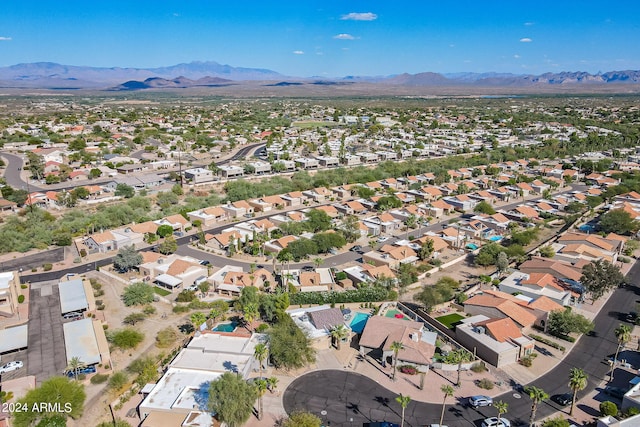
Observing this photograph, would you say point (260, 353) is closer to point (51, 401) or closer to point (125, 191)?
point (51, 401)

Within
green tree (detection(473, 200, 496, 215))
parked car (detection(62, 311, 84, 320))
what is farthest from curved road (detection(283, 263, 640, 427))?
green tree (detection(473, 200, 496, 215))

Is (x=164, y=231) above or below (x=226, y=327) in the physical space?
above

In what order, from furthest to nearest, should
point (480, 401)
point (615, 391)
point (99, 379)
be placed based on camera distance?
point (99, 379)
point (615, 391)
point (480, 401)

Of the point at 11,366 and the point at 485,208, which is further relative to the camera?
the point at 485,208

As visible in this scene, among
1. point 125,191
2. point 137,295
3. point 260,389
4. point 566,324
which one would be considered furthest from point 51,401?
point 125,191

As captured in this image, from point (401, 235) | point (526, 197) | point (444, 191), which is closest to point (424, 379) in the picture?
point (401, 235)

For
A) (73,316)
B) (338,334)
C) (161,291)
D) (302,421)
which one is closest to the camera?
(302,421)

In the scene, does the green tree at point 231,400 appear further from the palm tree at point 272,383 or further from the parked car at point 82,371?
the parked car at point 82,371
